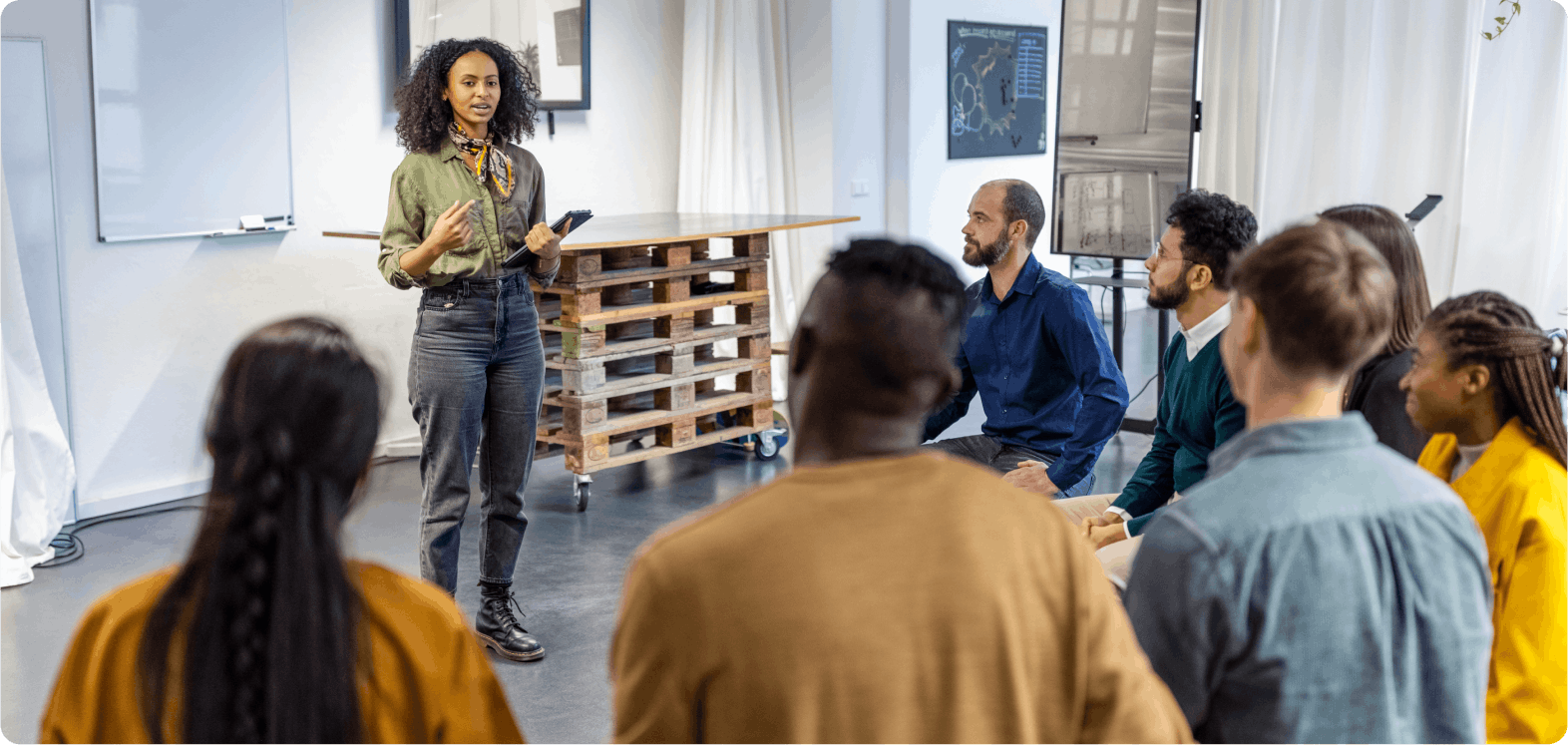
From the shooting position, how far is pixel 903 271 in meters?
1.21

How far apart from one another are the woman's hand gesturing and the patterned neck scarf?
227 mm

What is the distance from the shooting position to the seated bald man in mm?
1095

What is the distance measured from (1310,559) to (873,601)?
0.51m

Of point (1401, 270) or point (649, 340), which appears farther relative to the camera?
point (649, 340)

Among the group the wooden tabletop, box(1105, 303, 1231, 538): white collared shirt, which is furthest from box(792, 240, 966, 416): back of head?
the wooden tabletop

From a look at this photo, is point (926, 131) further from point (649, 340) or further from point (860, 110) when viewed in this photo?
point (649, 340)

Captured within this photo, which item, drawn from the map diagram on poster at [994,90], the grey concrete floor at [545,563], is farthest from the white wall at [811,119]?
the grey concrete floor at [545,563]

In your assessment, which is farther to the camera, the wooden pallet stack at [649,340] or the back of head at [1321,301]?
the wooden pallet stack at [649,340]

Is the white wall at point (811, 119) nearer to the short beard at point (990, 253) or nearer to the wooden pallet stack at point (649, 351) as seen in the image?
the wooden pallet stack at point (649, 351)

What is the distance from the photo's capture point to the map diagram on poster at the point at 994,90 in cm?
822

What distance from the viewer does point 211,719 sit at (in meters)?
1.14

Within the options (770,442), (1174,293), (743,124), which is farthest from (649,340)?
(1174,293)

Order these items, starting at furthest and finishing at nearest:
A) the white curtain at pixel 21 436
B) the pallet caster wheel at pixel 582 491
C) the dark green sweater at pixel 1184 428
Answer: the pallet caster wheel at pixel 582 491 → the white curtain at pixel 21 436 → the dark green sweater at pixel 1184 428

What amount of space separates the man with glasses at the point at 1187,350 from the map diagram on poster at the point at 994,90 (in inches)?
219
